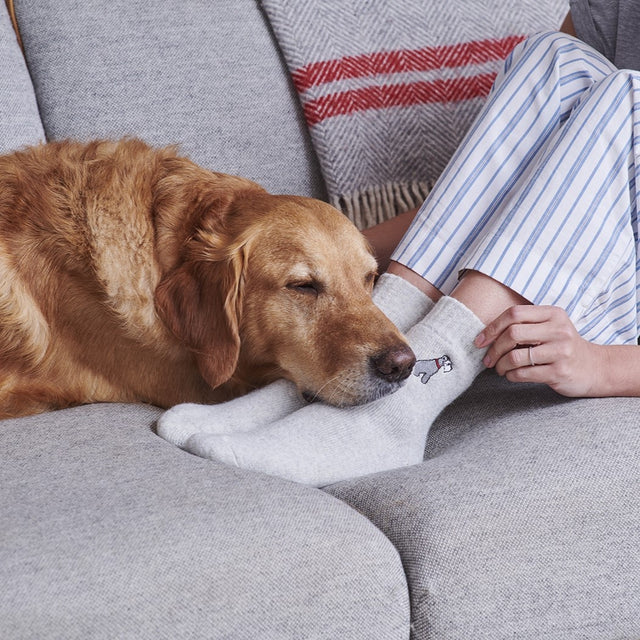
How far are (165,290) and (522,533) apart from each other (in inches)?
26.6

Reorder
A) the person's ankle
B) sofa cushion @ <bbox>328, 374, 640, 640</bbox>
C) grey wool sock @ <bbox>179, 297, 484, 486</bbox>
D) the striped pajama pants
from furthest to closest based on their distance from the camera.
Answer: the person's ankle, the striped pajama pants, grey wool sock @ <bbox>179, 297, 484, 486</bbox>, sofa cushion @ <bbox>328, 374, 640, 640</bbox>

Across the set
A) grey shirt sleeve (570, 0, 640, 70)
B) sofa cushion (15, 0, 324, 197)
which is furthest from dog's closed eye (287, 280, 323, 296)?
grey shirt sleeve (570, 0, 640, 70)

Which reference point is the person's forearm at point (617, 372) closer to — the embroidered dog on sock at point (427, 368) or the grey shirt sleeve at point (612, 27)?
the embroidered dog on sock at point (427, 368)

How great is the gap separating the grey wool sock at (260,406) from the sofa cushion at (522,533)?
0.19 meters

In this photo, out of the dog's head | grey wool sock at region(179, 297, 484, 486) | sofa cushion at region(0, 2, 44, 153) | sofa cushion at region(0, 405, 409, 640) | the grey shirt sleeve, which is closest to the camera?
sofa cushion at region(0, 405, 409, 640)

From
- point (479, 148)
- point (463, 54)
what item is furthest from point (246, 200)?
point (463, 54)

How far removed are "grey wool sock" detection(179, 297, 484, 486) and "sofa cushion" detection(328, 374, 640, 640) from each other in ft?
0.19

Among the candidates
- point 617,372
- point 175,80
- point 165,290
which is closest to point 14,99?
point 175,80

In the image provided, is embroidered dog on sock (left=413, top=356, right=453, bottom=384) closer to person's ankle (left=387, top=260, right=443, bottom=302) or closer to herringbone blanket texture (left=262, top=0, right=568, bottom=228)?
person's ankle (left=387, top=260, right=443, bottom=302)

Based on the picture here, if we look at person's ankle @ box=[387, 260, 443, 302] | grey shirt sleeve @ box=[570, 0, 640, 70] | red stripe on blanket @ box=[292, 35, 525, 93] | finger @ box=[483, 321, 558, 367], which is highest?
grey shirt sleeve @ box=[570, 0, 640, 70]

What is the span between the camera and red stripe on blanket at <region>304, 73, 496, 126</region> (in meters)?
2.12

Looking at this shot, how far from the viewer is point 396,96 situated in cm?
219

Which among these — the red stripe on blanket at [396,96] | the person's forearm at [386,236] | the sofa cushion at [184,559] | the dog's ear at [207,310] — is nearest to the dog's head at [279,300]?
the dog's ear at [207,310]

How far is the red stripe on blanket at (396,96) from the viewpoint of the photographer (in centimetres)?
212
